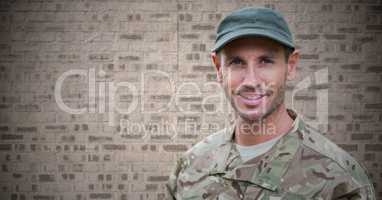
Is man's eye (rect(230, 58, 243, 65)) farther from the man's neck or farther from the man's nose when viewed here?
the man's neck

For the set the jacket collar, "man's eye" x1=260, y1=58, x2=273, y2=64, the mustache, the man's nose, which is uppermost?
"man's eye" x1=260, y1=58, x2=273, y2=64

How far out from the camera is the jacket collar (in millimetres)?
1630

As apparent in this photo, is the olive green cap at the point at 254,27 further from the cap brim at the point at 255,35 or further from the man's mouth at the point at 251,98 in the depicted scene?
the man's mouth at the point at 251,98

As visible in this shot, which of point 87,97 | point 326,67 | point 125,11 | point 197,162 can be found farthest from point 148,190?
point 197,162

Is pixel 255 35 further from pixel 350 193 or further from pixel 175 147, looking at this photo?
pixel 175 147

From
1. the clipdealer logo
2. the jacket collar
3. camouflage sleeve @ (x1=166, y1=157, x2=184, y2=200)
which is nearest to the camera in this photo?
the jacket collar

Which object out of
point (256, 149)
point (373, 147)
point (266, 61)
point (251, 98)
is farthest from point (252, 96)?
point (373, 147)

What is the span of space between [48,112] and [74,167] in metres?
0.71

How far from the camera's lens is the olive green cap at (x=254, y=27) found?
1.54m

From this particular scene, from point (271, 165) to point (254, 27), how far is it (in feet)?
1.84

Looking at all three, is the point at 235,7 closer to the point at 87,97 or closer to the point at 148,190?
the point at 87,97

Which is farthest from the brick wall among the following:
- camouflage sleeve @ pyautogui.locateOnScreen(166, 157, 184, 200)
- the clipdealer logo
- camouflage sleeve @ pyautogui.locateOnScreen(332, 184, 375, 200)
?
camouflage sleeve @ pyautogui.locateOnScreen(332, 184, 375, 200)

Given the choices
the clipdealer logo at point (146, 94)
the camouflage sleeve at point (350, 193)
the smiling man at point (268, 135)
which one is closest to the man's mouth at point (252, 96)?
the smiling man at point (268, 135)

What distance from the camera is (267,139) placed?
1697 mm
